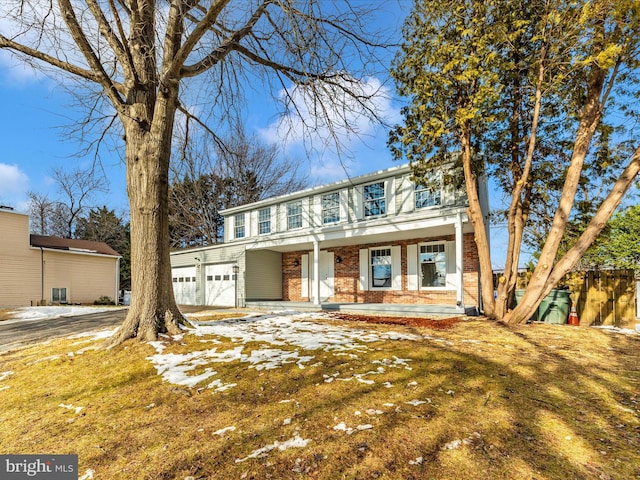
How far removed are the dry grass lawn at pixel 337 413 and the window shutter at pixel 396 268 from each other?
6728mm

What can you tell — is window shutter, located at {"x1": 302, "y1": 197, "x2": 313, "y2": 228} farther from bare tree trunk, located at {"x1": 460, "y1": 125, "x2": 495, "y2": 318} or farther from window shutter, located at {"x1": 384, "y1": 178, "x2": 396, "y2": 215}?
bare tree trunk, located at {"x1": 460, "y1": 125, "x2": 495, "y2": 318}

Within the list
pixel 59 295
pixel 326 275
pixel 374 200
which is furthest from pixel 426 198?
pixel 59 295

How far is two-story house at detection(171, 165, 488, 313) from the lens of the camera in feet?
33.8

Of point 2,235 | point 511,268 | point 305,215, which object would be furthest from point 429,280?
point 2,235

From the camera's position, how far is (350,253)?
43.6 feet

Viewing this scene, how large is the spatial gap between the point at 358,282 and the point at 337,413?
1024cm

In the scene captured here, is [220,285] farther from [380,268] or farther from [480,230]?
[480,230]

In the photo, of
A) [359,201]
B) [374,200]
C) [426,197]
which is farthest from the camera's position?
[359,201]

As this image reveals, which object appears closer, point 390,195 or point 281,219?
point 390,195

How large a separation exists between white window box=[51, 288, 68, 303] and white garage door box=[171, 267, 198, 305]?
7.10 m

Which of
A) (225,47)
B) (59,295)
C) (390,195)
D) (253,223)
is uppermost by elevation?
(225,47)

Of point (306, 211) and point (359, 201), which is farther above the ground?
point (359, 201)

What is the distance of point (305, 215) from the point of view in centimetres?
1371

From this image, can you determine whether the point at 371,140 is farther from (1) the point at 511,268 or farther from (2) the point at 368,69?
(1) the point at 511,268
